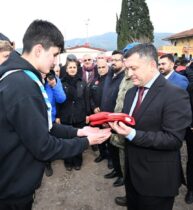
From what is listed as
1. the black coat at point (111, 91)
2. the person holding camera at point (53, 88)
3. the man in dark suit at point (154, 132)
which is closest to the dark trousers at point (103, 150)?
the black coat at point (111, 91)

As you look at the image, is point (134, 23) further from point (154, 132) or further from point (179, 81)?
Result: point (154, 132)

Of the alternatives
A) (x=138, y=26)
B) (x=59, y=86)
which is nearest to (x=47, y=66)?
(x=59, y=86)

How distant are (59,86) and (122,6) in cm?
4149

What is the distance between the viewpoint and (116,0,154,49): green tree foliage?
41875 mm

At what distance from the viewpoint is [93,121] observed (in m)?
2.47

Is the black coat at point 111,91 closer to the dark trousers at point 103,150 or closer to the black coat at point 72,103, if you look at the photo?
the black coat at point 72,103

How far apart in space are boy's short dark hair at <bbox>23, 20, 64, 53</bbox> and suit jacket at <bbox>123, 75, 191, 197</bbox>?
3.31 ft

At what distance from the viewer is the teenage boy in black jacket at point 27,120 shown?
1.80 metres

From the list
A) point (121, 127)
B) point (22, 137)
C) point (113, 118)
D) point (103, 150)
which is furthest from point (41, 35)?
point (103, 150)

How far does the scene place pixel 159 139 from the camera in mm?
2385

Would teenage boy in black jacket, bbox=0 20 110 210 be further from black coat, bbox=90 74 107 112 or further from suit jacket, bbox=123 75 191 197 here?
black coat, bbox=90 74 107 112

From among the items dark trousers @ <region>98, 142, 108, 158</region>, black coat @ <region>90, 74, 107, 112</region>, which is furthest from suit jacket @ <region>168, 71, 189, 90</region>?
dark trousers @ <region>98, 142, 108, 158</region>

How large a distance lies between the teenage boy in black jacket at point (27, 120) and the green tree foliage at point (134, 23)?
1594 inches

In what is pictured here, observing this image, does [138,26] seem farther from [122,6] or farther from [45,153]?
[45,153]
